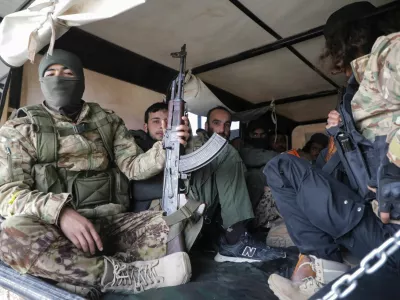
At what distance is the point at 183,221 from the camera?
1600 millimetres

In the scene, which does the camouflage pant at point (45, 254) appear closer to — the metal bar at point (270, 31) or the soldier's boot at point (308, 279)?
the soldier's boot at point (308, 279)

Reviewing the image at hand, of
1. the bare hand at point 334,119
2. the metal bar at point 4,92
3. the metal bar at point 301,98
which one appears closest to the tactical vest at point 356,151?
the bare hand at point 334,119

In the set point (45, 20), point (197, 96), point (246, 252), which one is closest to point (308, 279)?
point (246, 252)

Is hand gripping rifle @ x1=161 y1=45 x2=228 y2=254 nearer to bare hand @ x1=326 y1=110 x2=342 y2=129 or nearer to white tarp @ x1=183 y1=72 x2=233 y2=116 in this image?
bare hand @ x1=326 y1=110 x2=342 y2=129

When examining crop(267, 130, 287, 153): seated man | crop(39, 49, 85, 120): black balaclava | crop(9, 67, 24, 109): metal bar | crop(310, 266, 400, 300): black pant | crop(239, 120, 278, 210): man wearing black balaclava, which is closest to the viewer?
crop(310, 266, 400, 300): black pant

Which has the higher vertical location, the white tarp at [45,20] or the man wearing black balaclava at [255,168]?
the white tarp at [45,20]

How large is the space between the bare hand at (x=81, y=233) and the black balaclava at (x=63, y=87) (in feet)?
2.08

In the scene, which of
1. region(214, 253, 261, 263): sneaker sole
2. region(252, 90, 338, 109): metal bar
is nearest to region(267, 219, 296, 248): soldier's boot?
region(214, 253, 261, 263): sneaker sole

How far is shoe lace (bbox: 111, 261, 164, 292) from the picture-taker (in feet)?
4.35

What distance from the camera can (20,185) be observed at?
1.46 m

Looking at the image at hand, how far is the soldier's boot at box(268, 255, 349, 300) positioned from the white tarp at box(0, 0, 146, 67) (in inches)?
50.4

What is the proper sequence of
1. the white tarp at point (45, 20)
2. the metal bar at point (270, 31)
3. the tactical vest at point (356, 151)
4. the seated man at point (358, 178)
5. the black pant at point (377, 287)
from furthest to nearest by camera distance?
the metal bar at point (270, 31) → the white tarp at point (45, 20) → the tactical vest at point (356, 151) → the seated man at point (358, 178) → the black pant at point (377, 287)

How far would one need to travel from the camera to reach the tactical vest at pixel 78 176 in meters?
1.57

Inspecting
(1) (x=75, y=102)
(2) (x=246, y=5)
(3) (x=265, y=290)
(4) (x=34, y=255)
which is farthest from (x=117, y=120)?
(3) (x=265, y=290)
